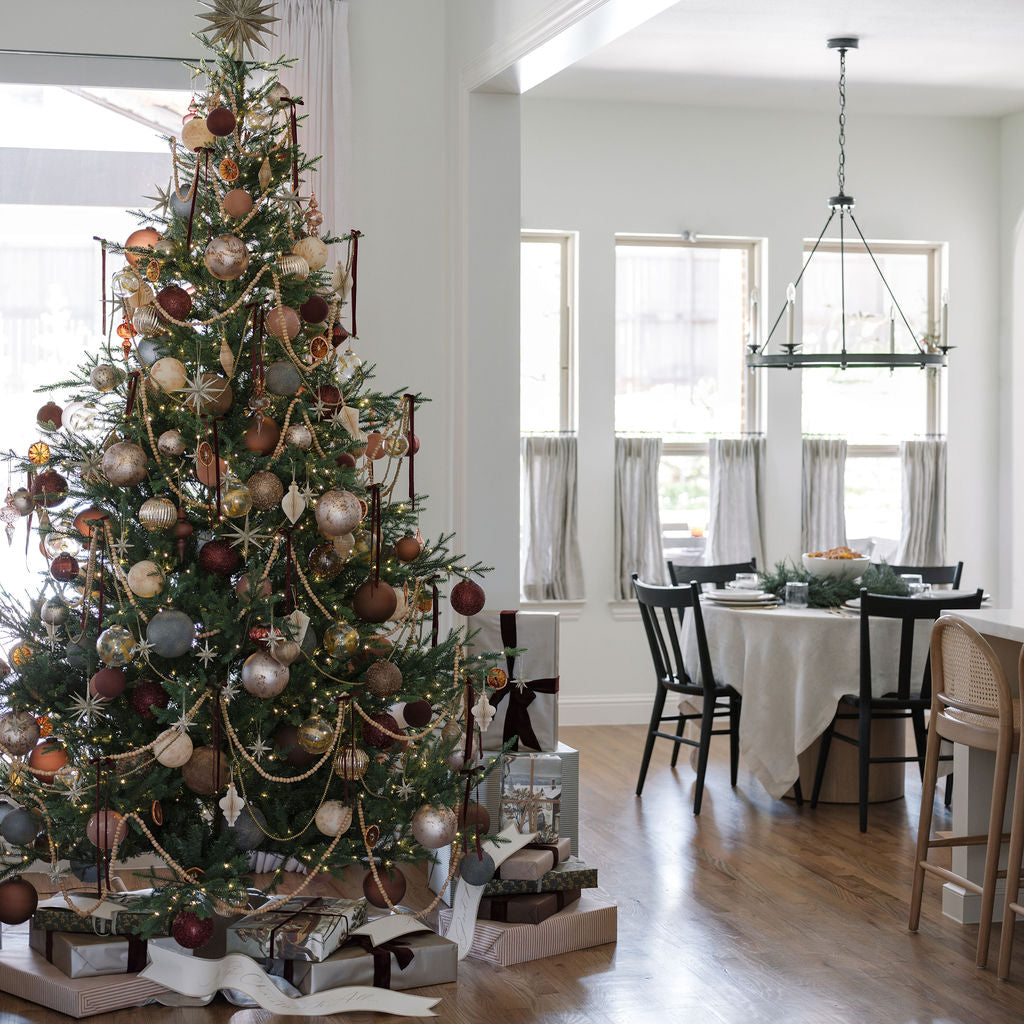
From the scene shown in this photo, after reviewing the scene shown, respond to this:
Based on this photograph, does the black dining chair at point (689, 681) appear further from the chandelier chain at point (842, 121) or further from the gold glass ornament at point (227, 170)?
the gold glass ornament at point (227, 170)

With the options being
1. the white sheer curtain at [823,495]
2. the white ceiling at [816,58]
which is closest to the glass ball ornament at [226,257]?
the white ceiling at [816,58]

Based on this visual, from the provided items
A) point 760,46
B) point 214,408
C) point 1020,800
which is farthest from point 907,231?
point 214,408

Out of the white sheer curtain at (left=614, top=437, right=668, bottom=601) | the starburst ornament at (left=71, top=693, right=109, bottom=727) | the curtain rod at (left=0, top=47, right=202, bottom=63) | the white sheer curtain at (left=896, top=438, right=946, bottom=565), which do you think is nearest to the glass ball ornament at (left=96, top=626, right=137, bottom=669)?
the starburst ornament at (left=71, top=693, right=109, bottom=727)

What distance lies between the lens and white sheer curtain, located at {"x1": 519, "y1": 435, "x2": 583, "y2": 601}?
6.80 m

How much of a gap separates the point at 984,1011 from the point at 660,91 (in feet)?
16.1

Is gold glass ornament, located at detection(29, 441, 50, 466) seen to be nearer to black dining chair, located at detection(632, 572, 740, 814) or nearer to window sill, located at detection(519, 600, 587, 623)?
black dining chair, located at detection(632, 572, 740, 814)

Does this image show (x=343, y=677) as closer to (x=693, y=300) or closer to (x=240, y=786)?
(x=240, y=786)

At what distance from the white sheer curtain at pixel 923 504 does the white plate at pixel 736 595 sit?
210cm

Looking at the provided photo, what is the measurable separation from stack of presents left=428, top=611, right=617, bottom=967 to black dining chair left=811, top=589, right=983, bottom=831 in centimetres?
130

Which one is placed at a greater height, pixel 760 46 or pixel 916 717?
pixel 760 46

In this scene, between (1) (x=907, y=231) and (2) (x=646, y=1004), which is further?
(1) (x=907, y=231)

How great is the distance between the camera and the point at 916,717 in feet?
16.8

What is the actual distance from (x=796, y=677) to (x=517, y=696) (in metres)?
1.62

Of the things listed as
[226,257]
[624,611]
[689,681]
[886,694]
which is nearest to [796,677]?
[886,694]
